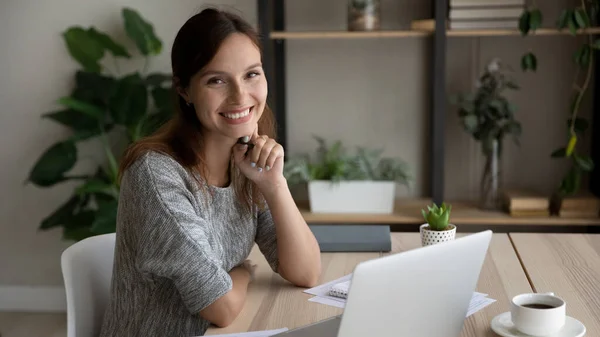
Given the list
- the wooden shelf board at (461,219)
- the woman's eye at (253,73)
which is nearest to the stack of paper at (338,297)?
the woman's eye at (253,73)

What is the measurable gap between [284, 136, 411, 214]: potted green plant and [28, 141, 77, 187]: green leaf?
3.22 ft

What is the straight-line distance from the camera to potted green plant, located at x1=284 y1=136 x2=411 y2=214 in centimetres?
311

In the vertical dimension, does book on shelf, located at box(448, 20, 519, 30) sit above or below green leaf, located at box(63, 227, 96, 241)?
above

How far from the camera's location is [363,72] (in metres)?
3.45

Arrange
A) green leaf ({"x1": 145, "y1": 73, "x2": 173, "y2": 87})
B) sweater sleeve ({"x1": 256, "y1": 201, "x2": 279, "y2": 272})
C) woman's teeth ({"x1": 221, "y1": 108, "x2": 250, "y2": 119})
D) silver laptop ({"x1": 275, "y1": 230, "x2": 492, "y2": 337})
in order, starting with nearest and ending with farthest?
silver laptop ({"x1": 275, "y1": 230, "x2": 492, "y2": 337}) → woman's teeth ({"x1": 221, "y1": 108, "x2": 250, "y2": 119}) → sweater sleeve ({"x1": 256, "y1": 201, "x2": 279, "y2": 272}) → green leaf ({"x1": 145, "y1": 73, "x2": 173, "y2": 87})

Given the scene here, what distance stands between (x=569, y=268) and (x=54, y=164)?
7.70 feet

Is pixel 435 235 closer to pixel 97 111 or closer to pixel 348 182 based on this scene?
pixel 348 182

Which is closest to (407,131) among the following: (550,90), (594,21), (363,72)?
(363,72)

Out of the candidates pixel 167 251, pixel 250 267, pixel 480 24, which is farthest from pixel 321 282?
pixel 480 24

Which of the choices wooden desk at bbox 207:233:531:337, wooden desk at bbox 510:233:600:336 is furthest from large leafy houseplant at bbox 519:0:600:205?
wooden desk at bbox 207:233:531:337

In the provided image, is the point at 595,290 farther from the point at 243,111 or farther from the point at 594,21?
the point at 594,21

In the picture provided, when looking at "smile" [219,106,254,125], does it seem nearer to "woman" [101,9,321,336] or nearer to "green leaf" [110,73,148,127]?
"woman" [101,9,321,336]

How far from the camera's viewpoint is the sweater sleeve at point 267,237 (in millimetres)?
1777

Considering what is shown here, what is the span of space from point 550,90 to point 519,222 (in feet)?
2.24
